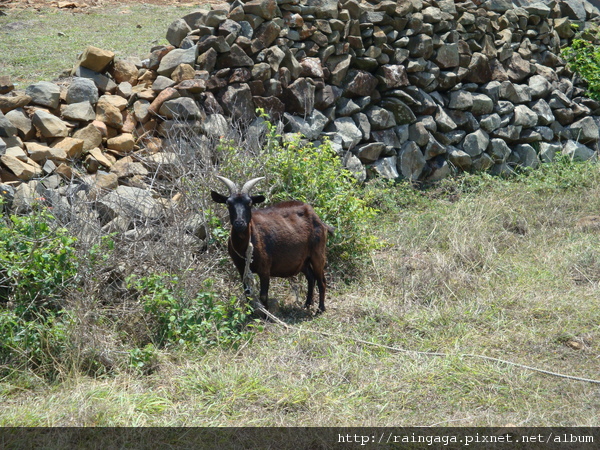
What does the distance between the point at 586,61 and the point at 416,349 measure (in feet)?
28.6

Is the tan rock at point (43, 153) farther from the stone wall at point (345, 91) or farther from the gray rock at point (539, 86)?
the gray rock at point (539, 86)

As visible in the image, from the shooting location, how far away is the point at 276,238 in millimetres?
6797

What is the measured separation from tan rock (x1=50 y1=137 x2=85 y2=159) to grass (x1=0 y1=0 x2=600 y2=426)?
2.12m

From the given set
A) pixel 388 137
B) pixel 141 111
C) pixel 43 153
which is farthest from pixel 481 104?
pixel 43 153

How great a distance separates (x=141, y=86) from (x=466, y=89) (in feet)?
18.1

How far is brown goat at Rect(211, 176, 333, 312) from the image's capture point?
636cm

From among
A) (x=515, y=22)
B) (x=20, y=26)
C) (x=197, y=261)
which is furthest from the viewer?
(x=20, y=26)

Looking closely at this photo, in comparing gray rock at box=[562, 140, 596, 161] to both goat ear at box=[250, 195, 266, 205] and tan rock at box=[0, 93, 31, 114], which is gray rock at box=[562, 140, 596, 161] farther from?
tan rock at box=[0, 93, 31, 114]

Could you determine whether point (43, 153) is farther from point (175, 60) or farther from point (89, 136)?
point (175, 60)

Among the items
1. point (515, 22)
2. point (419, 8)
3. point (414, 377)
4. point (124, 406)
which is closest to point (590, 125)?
point (515, 22)

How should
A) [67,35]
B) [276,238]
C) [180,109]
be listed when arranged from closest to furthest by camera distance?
[276,238] → [180,109] → [67,35]

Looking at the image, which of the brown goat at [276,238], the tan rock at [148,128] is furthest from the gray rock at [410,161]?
A: the tan rock at [148,128]

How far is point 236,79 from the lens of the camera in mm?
8836

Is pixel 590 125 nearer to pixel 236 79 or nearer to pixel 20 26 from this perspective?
pixel 236 79
